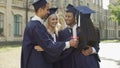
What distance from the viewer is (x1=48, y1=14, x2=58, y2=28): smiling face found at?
5648 mm

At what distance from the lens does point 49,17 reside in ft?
18.6

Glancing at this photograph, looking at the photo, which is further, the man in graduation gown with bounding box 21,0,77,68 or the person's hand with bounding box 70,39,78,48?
the person's hand with bounding box 70,39,78,48

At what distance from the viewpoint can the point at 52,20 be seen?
567 centimetres

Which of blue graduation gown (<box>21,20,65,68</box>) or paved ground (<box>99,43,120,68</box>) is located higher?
blue graduation gown (<box>21,20,65,68</box>)

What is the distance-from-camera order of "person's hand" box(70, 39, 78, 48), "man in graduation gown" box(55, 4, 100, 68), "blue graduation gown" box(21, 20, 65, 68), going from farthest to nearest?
"man in graduation gown" box(55, 4, 100, 68), "person's hand" box(70, 39, 78, 48), "blue graduation gown" box(21, 20, 65, 68)

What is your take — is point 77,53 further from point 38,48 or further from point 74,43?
point 38,48

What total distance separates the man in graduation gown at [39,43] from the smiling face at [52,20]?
0.11 m

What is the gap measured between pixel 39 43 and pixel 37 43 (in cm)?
4

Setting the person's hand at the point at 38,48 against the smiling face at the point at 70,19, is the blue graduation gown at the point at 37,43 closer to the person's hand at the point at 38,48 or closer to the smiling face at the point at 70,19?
the person's hand at the point at 38,48

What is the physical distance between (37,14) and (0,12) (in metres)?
29.6

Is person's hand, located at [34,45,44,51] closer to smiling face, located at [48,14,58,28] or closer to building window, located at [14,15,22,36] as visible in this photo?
smiling face, located at [48,14,58,28]

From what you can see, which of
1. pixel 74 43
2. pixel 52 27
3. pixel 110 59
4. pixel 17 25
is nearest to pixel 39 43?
pixel 52 27

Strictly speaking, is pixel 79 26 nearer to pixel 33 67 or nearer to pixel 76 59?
pixel 76 59

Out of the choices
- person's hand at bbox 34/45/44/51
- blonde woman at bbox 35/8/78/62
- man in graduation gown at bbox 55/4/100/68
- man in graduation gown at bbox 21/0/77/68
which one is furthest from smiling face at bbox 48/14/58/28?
person's hand at bbox 34/45/44/51
